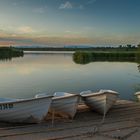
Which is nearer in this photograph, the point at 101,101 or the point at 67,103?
the point at 67,103

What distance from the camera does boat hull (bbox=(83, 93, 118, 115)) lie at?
8.30m

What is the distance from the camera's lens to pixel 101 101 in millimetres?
8375

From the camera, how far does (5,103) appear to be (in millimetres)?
7234

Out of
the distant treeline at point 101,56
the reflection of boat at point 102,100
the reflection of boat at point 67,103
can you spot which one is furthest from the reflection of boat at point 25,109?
the distant treeline at point 101,56

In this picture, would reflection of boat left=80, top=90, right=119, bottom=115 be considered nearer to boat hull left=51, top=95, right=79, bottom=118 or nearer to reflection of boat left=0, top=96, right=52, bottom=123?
boat hull left=51, top=95, right=79, bottom=118

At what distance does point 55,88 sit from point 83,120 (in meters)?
11.5

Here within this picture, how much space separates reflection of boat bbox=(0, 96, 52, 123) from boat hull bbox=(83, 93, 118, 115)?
158 centimetres

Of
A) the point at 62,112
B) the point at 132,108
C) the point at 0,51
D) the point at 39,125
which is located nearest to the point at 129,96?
the point at 132,108

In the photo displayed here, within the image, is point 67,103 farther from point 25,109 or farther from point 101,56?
point 101,56

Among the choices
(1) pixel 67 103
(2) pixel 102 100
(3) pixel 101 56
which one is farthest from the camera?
(3) pixel 101 56

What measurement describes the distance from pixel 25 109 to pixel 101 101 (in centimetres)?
219

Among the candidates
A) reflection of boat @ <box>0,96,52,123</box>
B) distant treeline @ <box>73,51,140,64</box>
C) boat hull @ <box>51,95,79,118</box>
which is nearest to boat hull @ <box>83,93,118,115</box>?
boat hull @ <box>51,95,79,118</box>

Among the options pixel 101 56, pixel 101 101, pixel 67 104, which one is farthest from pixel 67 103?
pixel 101 56

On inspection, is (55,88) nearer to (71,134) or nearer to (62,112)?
(62,112)
